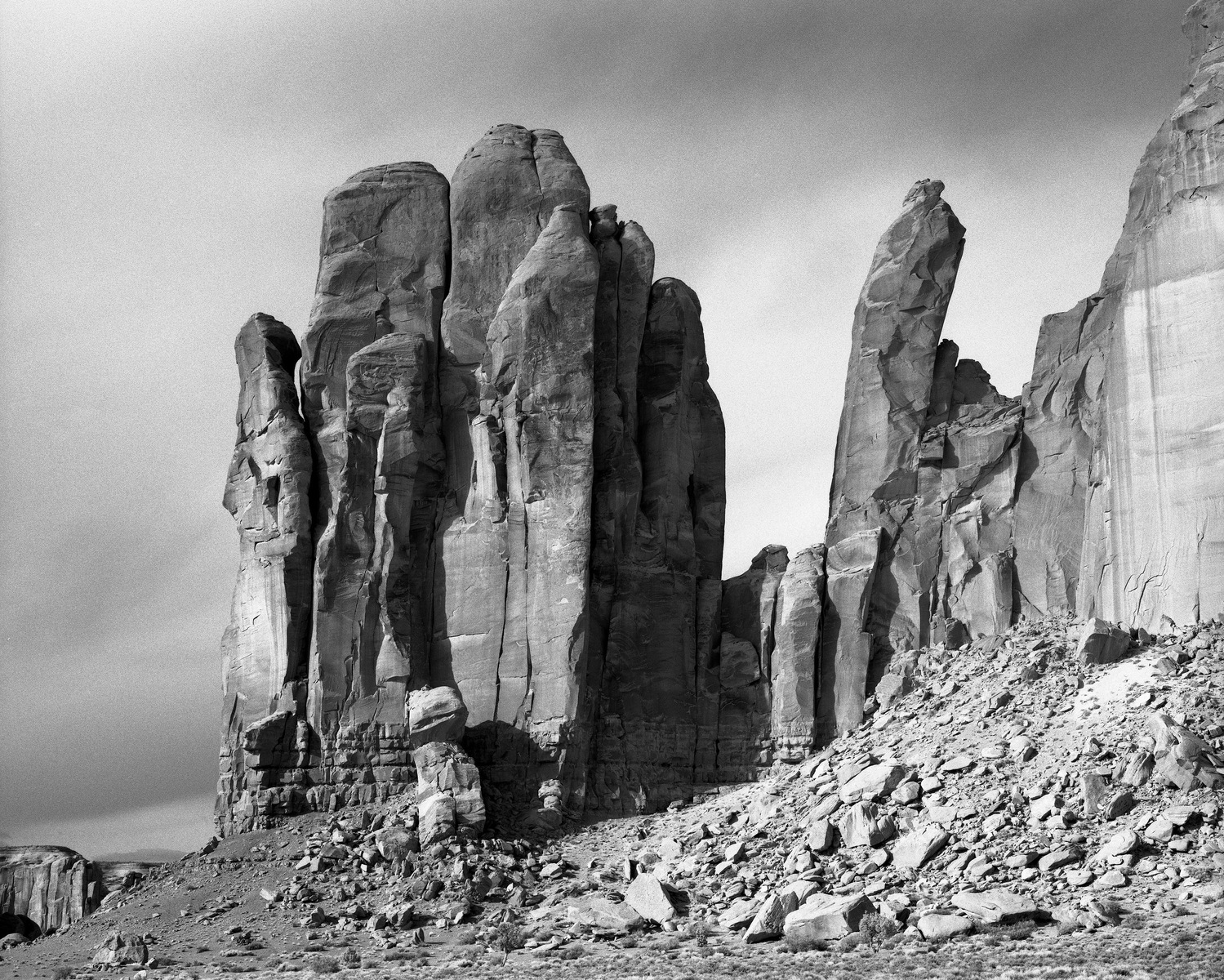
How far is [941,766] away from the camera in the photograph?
53.6m

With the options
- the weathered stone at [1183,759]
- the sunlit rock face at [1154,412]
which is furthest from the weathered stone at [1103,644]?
the weathered stone at [1183,759]

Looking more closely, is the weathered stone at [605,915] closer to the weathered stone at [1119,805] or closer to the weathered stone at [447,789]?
the weathered stone at [447,789]

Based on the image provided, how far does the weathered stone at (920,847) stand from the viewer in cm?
4978

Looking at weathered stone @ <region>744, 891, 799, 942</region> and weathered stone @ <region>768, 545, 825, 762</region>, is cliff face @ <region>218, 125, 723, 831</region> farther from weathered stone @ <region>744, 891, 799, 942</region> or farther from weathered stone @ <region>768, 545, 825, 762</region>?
weathered stone @ <region>744, 891, 799, 942</region>

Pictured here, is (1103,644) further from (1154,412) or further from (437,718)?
(437,718)

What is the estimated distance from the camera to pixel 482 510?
65.8 meters

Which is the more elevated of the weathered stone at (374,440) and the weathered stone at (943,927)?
the weathered stone at (374,440)

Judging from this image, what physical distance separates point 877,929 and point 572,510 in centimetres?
2261

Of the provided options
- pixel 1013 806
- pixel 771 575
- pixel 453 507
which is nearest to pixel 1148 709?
pixel 1013 806

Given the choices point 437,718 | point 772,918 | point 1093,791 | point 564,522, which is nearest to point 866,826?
point 772,918

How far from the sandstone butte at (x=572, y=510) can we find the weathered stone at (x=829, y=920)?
15338 millimetres

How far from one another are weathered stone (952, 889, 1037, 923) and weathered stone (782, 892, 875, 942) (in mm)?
2427

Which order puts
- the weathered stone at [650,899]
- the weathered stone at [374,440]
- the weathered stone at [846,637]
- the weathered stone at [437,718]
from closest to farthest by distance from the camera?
the weathered stone at [650,899], the weathered stone at [437,718], the weathered stone at [846,637], the weathered stone at [374,440]

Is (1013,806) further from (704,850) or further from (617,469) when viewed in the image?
(617,469)
